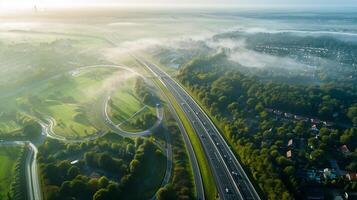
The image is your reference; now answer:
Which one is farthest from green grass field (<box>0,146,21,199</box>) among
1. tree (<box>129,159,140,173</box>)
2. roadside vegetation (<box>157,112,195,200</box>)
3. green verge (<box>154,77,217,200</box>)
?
green verge (<box>154,77,217,200</box>)

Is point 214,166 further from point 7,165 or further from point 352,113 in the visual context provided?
point 352,113

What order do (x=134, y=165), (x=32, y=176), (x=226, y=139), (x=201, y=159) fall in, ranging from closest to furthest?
(x=32, y=176)
(x=134, y=165)
(x=201, y=159)
(x=226, y=139)

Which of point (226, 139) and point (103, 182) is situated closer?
point (103, 182)

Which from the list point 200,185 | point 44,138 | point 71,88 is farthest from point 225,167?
point 71,88

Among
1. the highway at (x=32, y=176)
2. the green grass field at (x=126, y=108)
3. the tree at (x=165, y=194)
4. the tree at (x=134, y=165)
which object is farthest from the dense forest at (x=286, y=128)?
the highway at (x=32, y=176)

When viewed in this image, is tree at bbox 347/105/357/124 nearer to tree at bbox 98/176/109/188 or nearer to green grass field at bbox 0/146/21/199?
tree at bbox 98/176/109/188

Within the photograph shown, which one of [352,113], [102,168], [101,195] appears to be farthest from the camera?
[352,113]

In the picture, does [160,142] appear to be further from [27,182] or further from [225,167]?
[27,182]

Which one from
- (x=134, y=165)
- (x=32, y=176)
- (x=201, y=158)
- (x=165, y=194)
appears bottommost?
(x=32, y=176)

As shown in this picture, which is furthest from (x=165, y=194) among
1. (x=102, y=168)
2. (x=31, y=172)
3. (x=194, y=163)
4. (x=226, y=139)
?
(x=31, y=172)
